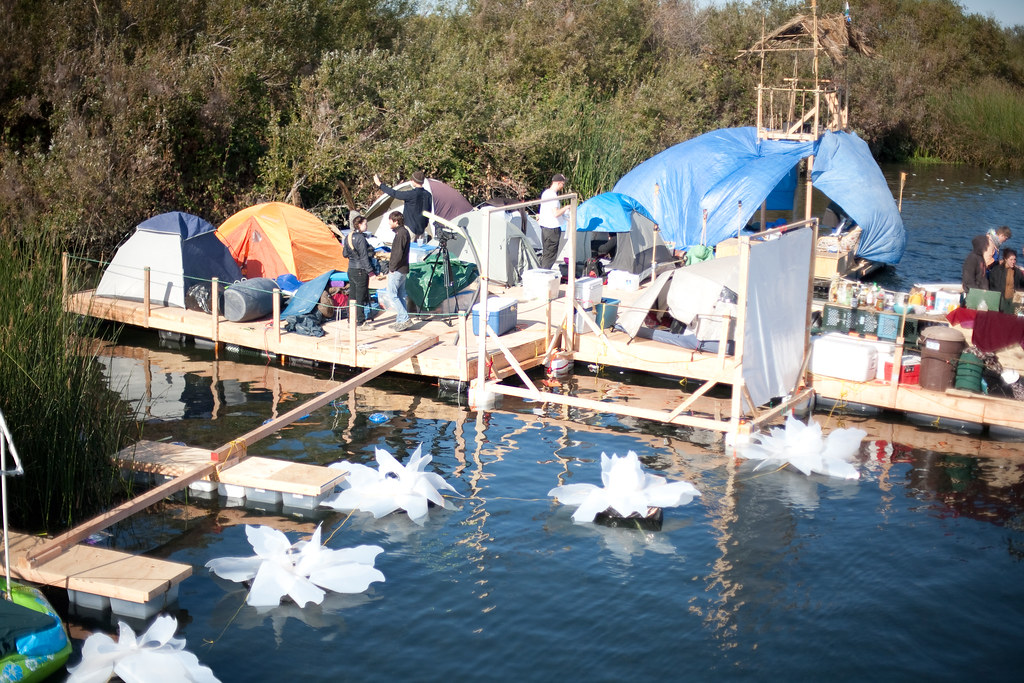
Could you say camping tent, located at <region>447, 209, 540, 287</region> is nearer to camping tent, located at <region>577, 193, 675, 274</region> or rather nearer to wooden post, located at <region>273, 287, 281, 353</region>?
camping tent, located at <region>577, 193, 675, 274</region>

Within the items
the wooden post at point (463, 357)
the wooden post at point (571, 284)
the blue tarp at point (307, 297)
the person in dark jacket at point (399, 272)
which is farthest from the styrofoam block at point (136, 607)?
the blue tarp at point (307, 297)

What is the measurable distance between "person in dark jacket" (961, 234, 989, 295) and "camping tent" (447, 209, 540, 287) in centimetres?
678

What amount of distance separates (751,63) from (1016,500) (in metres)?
32.7

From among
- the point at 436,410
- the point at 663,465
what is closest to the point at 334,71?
the point at 436,410

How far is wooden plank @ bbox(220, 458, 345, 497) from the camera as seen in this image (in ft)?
32.4

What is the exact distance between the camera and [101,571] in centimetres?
798

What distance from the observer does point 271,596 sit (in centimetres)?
818

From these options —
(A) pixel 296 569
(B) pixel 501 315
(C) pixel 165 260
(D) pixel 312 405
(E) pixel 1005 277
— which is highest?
(E) pixel 1005 277

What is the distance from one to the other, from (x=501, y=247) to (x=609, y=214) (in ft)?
7.08

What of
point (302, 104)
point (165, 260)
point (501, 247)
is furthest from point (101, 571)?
point (302, 104)

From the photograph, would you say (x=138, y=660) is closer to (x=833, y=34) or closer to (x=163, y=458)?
(x=163, y=458)

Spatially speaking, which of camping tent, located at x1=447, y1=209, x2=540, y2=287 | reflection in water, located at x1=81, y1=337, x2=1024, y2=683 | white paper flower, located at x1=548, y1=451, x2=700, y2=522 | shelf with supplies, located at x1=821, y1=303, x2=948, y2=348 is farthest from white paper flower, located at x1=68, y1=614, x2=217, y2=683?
camping tent, located at x1=447, y1=209, x2=540, y2=287

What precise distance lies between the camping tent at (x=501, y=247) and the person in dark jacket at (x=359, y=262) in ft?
9.24

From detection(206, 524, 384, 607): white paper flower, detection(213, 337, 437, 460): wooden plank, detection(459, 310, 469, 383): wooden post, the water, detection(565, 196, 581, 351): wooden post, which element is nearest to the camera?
the water
